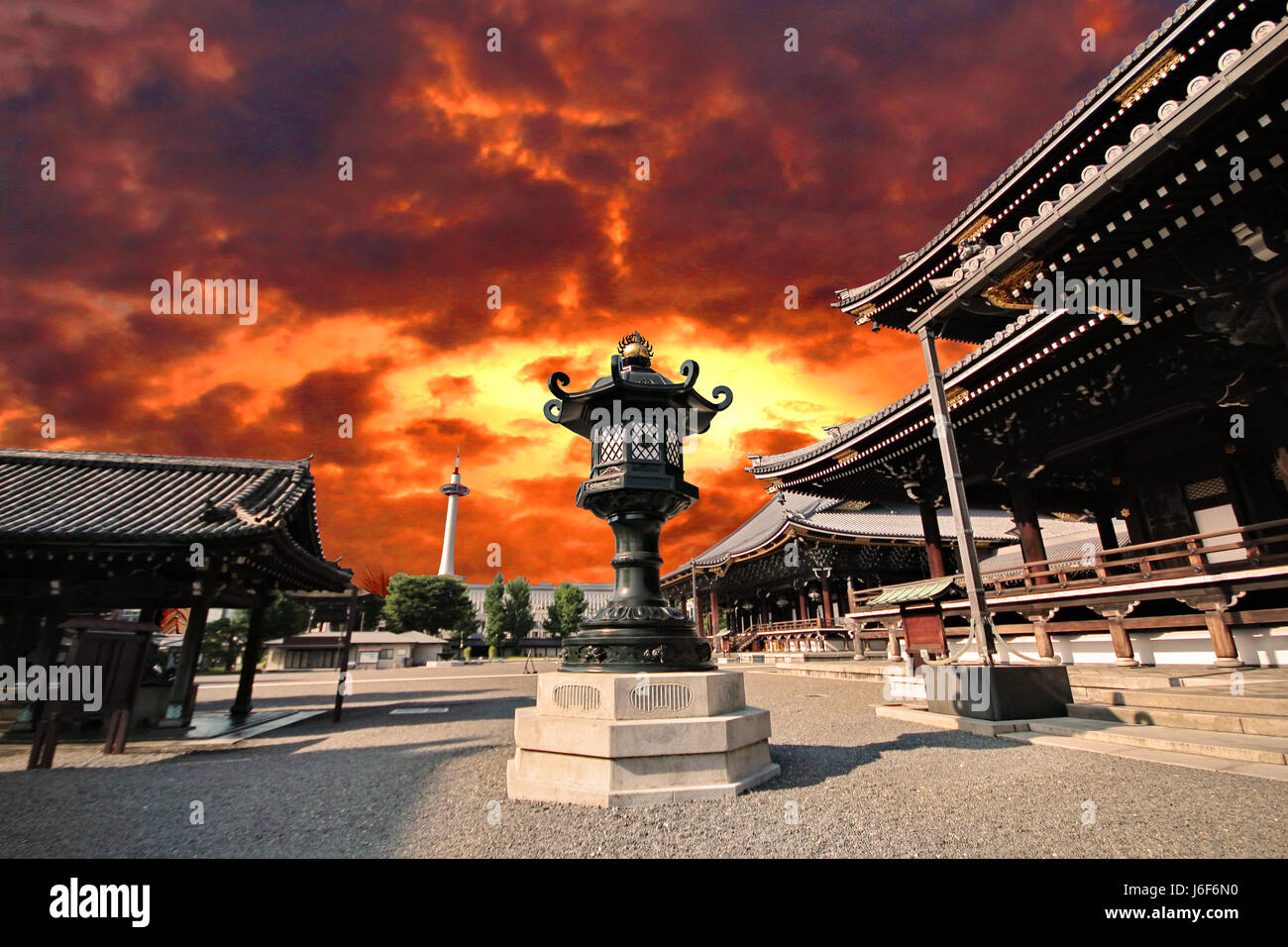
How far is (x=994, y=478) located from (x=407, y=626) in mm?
47119

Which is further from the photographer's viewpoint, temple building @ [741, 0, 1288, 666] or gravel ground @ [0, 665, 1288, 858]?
temple building @ [741, 0, 1288, 666]

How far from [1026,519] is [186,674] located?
56.0 feet

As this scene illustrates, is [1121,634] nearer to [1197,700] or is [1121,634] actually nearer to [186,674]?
[1197,700]

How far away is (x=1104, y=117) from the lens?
9.30m

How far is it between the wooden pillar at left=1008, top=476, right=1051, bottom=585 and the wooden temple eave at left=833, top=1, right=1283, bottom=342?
470 centimetres

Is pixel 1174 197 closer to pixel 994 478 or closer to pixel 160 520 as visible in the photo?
pixel 994 478

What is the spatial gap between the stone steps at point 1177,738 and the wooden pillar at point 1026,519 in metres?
5.84

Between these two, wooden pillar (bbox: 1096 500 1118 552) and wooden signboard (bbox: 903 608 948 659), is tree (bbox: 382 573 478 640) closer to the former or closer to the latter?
wooden signboard (bbox: 903 608 948 659)

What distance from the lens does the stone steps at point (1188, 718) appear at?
5.03m

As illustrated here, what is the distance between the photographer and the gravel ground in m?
3.12

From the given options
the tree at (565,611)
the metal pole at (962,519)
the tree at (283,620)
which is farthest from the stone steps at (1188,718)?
the tree at (565,611)

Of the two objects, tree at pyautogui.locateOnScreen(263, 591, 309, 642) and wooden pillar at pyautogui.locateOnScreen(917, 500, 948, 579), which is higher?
wooden pillar at pyautogui.locateOnScreen(917, 500, 948, 579)

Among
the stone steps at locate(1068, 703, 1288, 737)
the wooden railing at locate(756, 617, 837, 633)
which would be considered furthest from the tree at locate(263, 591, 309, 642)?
the stone steps at locate(1068, 703, 1288, 737)
